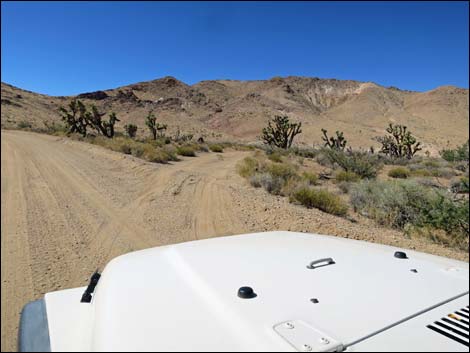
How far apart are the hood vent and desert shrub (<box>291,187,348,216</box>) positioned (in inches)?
322

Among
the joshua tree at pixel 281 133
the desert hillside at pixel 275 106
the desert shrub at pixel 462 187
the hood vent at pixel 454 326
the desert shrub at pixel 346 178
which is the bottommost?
the desert shrub at pixel 346 178

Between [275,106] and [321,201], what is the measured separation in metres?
96.0

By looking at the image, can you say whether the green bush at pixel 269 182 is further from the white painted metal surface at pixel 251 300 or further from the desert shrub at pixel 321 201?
the white painted metal surface at pixel 251 300

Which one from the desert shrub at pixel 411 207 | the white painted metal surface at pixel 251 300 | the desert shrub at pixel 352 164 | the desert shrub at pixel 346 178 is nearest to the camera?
the white painted metal surface at pixel 251 300

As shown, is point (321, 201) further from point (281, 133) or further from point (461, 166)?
point (281, 133)

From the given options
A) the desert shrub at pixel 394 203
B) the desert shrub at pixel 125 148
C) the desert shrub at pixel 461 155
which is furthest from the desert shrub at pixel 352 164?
the desert shrub at pixel 125 148

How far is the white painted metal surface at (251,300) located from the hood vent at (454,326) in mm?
59

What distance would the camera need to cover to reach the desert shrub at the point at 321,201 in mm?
9695

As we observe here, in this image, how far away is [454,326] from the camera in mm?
1572

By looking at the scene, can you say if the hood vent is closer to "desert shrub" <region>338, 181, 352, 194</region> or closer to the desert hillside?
"desert shrub" <region>338, 181, 352, 194</region>

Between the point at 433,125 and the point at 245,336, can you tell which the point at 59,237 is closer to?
the point at 245,336

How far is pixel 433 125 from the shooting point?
8675cm

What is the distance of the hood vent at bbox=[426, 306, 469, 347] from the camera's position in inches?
58.8

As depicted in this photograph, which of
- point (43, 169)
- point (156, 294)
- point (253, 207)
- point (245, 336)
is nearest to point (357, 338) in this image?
point (245, 336)
